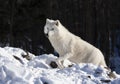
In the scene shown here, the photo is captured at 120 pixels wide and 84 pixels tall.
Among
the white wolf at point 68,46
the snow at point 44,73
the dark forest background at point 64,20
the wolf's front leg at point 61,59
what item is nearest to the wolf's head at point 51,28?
the white wolf at point 68,46

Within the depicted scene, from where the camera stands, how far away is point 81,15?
31.6 m

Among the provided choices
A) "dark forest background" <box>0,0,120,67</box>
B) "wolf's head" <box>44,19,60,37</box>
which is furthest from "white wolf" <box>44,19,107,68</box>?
"dark forest background" <box>0,0,120,67</box>

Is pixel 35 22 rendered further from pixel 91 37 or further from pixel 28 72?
pixel 28 72

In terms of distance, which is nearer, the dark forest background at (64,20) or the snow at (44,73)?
the snow at (44,73)

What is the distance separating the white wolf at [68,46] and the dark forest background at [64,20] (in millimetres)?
16534

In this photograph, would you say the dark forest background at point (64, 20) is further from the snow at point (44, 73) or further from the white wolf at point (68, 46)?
the snow at point (44, 73)

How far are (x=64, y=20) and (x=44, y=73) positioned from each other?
21.4m

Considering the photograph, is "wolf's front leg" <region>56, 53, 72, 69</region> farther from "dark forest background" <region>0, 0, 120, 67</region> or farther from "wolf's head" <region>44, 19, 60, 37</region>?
"dark forest background" <region>0, 0, 120, 67</region>

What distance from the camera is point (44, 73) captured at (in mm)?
10078

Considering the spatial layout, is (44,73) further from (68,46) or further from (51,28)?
(68,46)

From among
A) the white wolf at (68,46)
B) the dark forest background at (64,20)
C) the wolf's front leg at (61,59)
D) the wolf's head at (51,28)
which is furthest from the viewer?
the dark forest background at (64,20)

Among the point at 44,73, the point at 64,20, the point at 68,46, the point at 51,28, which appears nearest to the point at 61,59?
the point at 68,46

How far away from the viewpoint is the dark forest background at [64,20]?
3041 cm

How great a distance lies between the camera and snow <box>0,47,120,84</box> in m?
9.43
